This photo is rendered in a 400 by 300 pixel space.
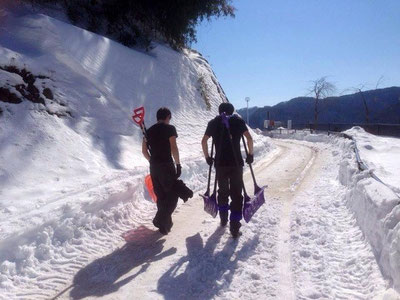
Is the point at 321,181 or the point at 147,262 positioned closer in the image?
the point at 147,262

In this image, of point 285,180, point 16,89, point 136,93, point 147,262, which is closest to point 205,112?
point 136,93

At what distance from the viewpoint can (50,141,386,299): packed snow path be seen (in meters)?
3.44

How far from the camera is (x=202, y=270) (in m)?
3.89

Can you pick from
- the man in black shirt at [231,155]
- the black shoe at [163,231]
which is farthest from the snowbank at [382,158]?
the black shoe at [163,231]

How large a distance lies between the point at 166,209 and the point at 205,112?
442 inches

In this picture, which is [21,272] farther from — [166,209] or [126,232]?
[166,209]

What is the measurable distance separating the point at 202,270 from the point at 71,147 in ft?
16.5

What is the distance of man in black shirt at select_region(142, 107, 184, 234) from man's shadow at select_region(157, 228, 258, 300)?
1.90ft

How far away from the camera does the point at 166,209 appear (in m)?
5.14

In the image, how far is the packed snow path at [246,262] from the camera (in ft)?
11.3

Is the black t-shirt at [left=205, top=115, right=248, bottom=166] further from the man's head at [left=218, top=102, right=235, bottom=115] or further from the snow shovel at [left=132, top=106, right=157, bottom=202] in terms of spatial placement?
the snow shovel at [left=132, top=106, right=157, bottom=202]

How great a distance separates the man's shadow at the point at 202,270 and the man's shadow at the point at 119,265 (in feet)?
1.17

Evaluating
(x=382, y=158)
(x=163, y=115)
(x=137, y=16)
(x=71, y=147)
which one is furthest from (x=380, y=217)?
(x=137, y=16)

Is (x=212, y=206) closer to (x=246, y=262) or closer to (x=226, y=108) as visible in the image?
(x=246, y=262)
